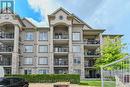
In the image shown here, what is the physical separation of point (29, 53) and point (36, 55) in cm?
171

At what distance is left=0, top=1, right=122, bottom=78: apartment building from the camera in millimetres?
64806

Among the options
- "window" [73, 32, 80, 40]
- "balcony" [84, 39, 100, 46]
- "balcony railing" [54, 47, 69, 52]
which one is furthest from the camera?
"balcony" [84, 39, 100, 46]

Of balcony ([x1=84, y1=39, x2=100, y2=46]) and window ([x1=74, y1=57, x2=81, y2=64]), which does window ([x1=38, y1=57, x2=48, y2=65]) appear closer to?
window ([x1=74, y1=57, x2=81, y2=64])

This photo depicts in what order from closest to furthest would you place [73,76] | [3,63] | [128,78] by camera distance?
[128,78] → [73,76] → [3,63]

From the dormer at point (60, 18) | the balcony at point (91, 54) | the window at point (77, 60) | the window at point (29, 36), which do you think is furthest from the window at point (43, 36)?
the balcony at point (91, 54)

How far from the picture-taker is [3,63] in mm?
65688

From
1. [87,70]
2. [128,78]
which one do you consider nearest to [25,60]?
[87,70]

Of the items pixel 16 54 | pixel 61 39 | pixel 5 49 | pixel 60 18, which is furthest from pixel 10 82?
pixel 60 18

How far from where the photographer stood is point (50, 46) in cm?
6531

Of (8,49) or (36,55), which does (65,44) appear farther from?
(8,49)

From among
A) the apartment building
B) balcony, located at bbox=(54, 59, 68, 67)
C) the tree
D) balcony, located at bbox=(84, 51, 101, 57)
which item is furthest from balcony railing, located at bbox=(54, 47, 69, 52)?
the tree

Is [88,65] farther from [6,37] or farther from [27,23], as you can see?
[6,37]

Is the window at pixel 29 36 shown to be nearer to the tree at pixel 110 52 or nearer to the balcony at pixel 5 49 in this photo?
the balcony at pixel 5 49

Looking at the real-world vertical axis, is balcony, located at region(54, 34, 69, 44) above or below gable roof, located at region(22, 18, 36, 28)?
below
